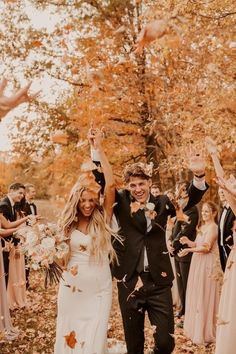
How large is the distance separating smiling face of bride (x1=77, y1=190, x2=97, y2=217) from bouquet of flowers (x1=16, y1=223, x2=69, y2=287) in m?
0.29

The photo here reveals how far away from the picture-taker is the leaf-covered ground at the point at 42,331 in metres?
6.67

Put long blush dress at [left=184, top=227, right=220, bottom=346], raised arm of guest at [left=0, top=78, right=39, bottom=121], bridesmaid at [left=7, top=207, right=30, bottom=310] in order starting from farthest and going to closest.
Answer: bridesmaid at [left=7, top=207, right=30, bottom=310] → long blush dress at [left=184, top=227, right=220, bottom=346] → raised arm of guest at [left=0, top=78, right=39, bottom=121]

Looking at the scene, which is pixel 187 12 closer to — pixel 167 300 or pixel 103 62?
pixel 103 62

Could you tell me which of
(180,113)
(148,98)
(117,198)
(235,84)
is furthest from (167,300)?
(148,98)

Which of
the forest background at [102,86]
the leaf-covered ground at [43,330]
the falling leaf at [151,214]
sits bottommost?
the leaf-covered ground at [43,330]

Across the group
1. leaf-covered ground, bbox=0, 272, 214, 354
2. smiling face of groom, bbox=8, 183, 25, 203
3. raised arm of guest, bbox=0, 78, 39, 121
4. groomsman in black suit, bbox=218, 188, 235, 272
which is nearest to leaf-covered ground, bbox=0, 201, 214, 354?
leaf-covered ground, bbox=0, 272, 214, 354

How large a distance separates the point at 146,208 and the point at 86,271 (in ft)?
2.59

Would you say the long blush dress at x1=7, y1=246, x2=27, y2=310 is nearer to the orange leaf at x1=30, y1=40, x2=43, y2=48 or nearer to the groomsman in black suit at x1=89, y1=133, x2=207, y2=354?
the groomsman in black suit at x1=89, y1=133, x2=207, y2=354

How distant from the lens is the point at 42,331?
298 inches

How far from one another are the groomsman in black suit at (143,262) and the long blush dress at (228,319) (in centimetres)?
73

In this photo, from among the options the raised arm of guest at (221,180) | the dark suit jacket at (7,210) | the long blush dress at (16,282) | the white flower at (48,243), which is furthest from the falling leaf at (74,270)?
the long blush dress at (16,282)

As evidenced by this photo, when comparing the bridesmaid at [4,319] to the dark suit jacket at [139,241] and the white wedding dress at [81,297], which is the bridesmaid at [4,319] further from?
the dark suit jacket at [139,241]

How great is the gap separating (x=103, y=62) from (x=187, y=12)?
542cm

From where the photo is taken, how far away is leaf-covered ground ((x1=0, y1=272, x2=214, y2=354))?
21.9 feet
